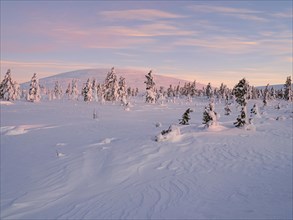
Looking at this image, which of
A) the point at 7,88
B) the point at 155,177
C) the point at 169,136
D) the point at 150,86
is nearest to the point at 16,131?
the point at 169,136

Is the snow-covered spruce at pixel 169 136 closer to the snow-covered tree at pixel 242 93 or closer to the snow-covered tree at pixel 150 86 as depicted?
the snow-covered tree at pixel 242 93

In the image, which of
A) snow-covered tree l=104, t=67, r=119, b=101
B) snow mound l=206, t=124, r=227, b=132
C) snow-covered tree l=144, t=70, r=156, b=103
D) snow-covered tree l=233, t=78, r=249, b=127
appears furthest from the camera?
snow-covered tree l=104, t=67, r=119, b=101

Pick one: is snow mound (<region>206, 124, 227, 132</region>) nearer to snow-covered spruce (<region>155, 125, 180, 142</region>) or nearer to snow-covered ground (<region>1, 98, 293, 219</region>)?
snow-covered ground (<region>1, 98, 293, 219</region>)

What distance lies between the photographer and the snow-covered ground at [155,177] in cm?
920

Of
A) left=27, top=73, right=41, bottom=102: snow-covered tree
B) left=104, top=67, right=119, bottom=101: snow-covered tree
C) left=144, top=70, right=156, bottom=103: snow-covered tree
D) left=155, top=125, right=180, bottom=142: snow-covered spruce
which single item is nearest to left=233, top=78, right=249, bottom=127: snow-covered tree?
left=155, top=125, right=180, bottom=142: snow-covered spruce

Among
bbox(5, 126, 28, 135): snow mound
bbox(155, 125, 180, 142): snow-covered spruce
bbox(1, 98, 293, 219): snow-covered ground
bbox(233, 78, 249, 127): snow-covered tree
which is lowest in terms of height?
bbox(5, 126, 28, 135): snow mound

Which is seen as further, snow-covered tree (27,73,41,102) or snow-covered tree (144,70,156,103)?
snow-covered tree (27,73,41,102)

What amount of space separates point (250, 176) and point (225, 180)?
1.02 m

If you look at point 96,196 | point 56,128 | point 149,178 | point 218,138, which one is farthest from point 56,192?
point 56,128

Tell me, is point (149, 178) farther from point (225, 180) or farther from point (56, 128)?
point (56, 128)

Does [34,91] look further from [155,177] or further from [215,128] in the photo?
[155,177]

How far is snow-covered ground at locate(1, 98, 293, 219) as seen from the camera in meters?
9.20

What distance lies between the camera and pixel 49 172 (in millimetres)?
14523

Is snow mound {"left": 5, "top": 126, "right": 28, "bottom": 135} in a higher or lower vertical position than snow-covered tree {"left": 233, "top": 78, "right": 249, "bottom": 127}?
lower
